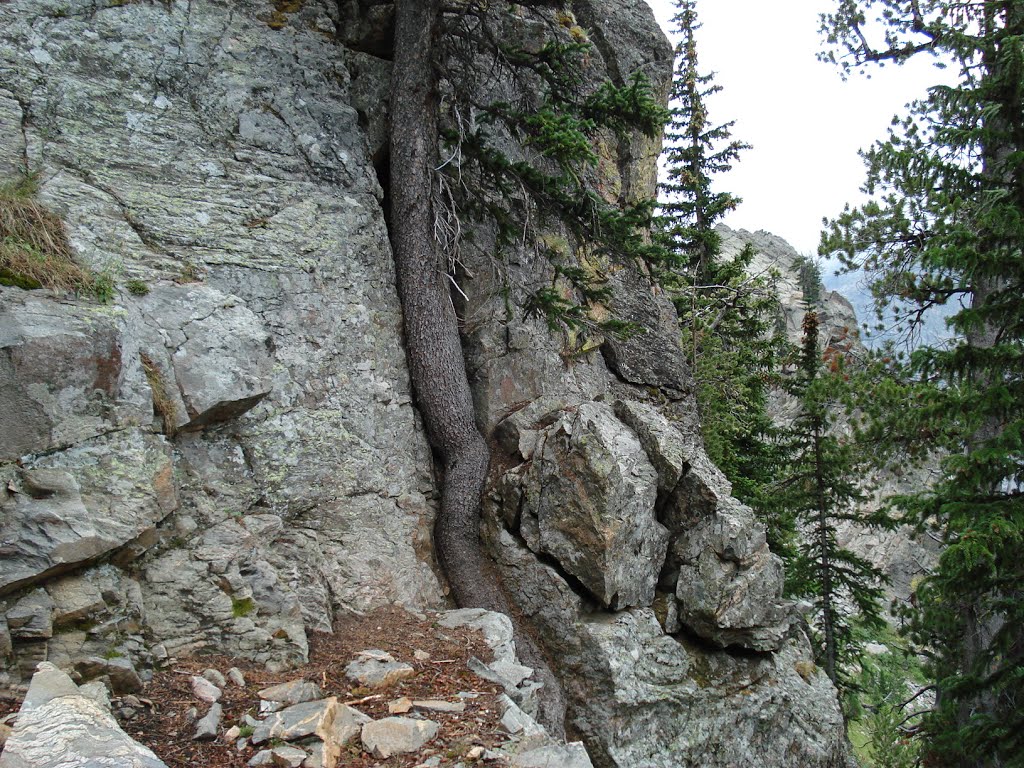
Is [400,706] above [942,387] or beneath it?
beneath

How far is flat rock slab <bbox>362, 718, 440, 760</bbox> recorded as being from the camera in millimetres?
4449

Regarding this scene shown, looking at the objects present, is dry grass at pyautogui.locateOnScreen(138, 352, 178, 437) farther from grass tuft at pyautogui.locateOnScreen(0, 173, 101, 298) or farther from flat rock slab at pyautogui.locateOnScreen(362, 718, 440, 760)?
flat rock slab at pyautogui.locateOnScreen(362, 718, 440, 760)

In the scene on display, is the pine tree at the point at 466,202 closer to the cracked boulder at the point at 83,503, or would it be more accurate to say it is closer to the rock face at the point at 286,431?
the rock face at the point at 286,431

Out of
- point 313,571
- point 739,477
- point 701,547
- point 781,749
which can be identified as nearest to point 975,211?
point 701,547

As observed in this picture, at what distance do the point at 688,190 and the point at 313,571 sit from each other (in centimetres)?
1815

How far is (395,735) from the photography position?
459cm

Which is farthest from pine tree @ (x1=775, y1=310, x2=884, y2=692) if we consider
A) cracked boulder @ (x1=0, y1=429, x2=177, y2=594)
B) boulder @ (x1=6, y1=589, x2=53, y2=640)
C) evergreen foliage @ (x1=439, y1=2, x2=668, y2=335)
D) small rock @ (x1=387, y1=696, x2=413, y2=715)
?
boulder @ (x1=6, y1=589, x2=53, y2=640)

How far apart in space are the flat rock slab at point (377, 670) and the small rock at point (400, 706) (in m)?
0.34

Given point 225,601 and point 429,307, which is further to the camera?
point 429,307

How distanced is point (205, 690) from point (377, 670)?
51.7 inches

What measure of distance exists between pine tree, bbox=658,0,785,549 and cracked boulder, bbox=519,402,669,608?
3.10 metres

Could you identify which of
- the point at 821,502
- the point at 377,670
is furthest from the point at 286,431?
the point at 821,502

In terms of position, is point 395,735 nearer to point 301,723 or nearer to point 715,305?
point 301,723

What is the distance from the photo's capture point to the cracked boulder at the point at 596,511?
749cm
